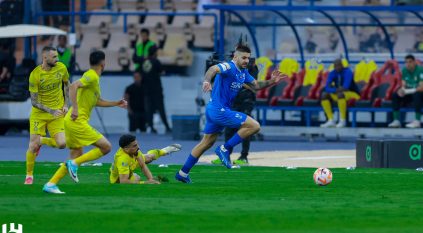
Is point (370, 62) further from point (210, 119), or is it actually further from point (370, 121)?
point (210, 119)

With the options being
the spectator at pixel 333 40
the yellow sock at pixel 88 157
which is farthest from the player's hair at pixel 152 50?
the yellow sock at pixel 88 157

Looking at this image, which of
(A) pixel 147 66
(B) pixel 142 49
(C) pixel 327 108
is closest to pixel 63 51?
(B) pixel 142 49

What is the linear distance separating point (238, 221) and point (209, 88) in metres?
4.95

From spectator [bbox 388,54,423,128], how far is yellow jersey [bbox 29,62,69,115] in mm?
14851

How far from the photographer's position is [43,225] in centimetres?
1416

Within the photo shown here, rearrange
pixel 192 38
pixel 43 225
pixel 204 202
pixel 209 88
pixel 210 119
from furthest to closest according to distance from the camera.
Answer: pixel 192 38, pixel 210 119, pixel 209 88, pixel 204 202, pixel 43 225

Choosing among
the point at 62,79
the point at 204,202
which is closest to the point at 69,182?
the point at 62,79

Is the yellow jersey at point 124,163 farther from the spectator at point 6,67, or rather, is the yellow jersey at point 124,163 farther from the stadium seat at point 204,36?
the stadium seat at point 204,36

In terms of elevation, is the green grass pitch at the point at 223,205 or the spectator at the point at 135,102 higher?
the green grass pitch at the point at 223,205

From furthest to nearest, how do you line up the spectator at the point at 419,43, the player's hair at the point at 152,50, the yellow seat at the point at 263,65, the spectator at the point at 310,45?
the player's hair at the point at 152,50, the spectator at the point at 310,45, the spectator at the point at 419,43, the yellow seat at the point at 263,65

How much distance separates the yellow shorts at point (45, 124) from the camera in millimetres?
20938

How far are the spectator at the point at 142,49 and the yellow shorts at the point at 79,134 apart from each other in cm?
1854

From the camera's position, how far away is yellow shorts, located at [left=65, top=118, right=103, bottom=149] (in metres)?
19.3

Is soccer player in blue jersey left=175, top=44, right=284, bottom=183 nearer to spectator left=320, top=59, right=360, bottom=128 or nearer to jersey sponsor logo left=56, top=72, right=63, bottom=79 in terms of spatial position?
jersey sponsor logo left=56, top=72, right=63, bottom=79
